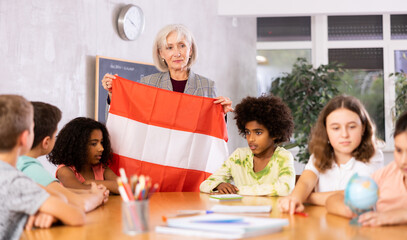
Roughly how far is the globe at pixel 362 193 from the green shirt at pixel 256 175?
90 cm

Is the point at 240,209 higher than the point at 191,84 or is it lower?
lower

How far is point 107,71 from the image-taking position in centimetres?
438

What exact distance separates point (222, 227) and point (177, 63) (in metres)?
1.91

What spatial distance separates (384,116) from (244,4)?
288cm

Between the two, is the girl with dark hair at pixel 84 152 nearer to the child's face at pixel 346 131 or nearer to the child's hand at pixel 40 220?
the child's hand at pixel 40 220

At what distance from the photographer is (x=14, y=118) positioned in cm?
160

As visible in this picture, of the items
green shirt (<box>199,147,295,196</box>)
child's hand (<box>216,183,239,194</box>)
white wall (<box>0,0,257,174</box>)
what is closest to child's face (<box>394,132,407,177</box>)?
green shirt (<box>199,147,295,196</box>)

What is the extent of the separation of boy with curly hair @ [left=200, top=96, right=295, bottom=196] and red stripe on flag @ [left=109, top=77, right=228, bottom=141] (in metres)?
0.22

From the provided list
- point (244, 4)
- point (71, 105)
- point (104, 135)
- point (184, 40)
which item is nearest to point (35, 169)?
point (104, 135)

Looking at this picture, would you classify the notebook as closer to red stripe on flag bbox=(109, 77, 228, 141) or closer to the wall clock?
red stripe on flag bbox=(109, 77, 228, 141)

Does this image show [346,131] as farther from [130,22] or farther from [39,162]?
[130,22]

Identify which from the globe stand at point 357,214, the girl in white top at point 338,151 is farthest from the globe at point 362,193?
the girl in white top at point 338,151

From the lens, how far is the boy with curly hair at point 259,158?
2.62 meters

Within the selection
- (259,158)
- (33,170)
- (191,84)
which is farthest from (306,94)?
(33,170)
